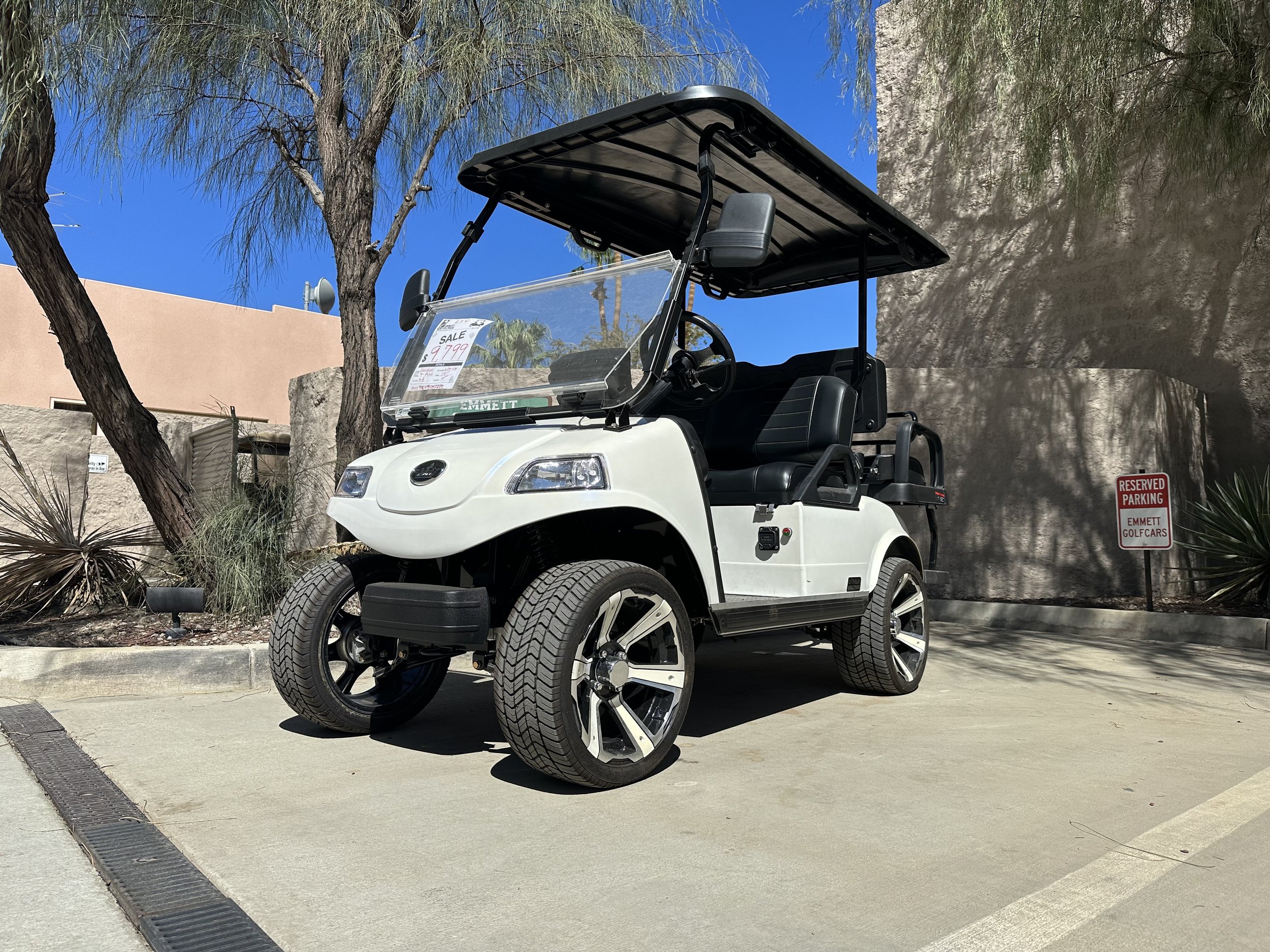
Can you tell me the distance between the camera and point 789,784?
3510mm

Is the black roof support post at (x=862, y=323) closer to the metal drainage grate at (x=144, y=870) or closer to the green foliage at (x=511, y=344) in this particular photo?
the green foliage at (x=511, y=344)

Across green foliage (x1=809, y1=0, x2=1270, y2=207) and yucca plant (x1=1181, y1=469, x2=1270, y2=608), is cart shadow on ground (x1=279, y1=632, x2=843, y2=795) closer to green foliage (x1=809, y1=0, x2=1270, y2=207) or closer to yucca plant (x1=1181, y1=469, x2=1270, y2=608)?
yucca plant (x1=1181, y1=469, x2=1270, y2=608)

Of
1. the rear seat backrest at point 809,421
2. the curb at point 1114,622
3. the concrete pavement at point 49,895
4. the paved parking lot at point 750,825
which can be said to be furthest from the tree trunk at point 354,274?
the curb at point 1114,622

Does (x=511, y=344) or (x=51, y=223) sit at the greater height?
(x=51, y=223)

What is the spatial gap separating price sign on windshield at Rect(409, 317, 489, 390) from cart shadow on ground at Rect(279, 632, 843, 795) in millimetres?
1516

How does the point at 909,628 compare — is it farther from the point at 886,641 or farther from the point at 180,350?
the point at 180,350

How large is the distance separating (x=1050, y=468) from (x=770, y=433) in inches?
189

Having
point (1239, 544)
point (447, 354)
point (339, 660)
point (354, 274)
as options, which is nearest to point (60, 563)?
point (354, 274)

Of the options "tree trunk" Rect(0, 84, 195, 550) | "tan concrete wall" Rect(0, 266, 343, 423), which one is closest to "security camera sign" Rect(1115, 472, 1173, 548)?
"tree trunk" Rect(0, 84, 195, 550)

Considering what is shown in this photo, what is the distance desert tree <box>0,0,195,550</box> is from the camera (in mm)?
5910

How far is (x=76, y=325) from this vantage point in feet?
22.0

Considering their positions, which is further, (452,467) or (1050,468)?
(1050,468)

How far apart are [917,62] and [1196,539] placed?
637cm

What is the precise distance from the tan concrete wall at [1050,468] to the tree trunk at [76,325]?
6553 millimetres
